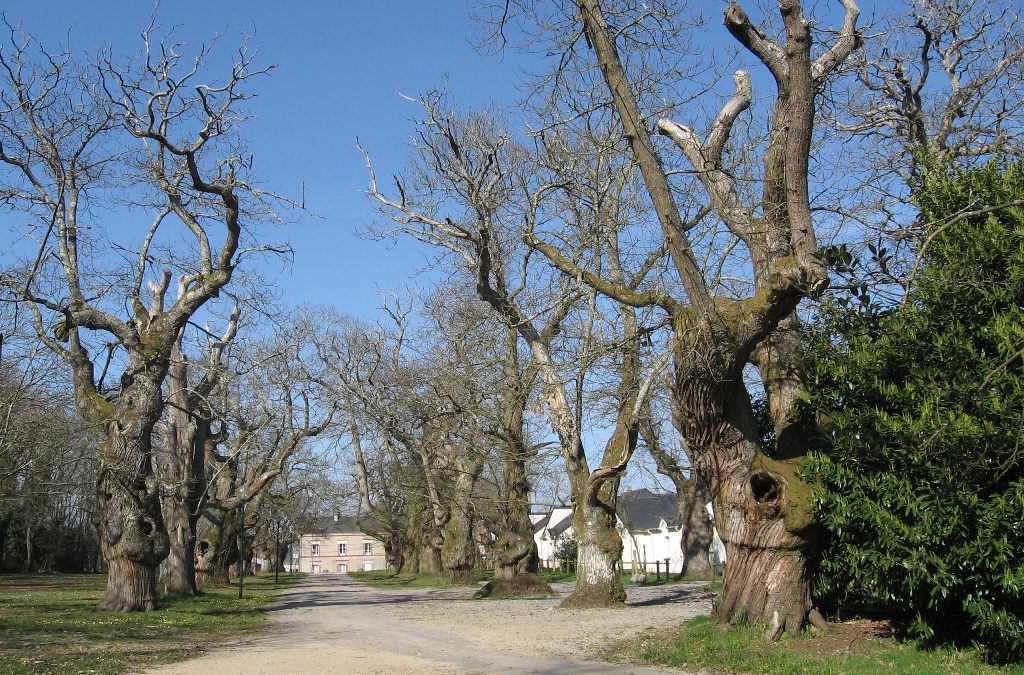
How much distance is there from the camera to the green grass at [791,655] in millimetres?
8789

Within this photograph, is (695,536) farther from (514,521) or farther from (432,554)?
(432,554)

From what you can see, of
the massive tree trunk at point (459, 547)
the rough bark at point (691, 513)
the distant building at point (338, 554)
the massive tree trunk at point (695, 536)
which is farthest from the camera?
the distant building at point (338, 554)

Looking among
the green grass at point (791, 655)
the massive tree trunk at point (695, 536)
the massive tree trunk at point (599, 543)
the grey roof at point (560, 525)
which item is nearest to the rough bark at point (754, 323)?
the green grass at point (791, 655)

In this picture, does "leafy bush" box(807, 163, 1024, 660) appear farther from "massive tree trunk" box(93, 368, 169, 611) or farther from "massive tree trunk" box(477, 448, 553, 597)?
"massive tree trunk" box(477, 448, 553, 597)

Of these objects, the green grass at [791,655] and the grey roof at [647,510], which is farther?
the grey roof at [647,510]

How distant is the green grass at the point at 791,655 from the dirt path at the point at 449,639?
0.70 m

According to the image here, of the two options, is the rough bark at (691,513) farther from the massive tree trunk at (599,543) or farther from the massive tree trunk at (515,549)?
the massive tree trunk at (599,543)

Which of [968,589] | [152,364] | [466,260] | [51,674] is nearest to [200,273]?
[152,364]

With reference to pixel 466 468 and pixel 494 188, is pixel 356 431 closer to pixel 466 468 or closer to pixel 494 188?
pixel 466 468

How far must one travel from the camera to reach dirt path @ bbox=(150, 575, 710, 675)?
405 inches

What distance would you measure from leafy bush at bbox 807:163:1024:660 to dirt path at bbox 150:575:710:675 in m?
2.91

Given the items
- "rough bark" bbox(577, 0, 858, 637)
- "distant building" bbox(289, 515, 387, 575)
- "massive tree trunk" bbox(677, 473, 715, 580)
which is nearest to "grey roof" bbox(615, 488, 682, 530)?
"massive tree trunk" bbox(677, 473, 715, 580)

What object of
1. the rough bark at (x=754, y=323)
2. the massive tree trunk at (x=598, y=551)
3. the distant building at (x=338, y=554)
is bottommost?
the distant building at (x=338, y=554)

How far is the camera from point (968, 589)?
8.73 metres
